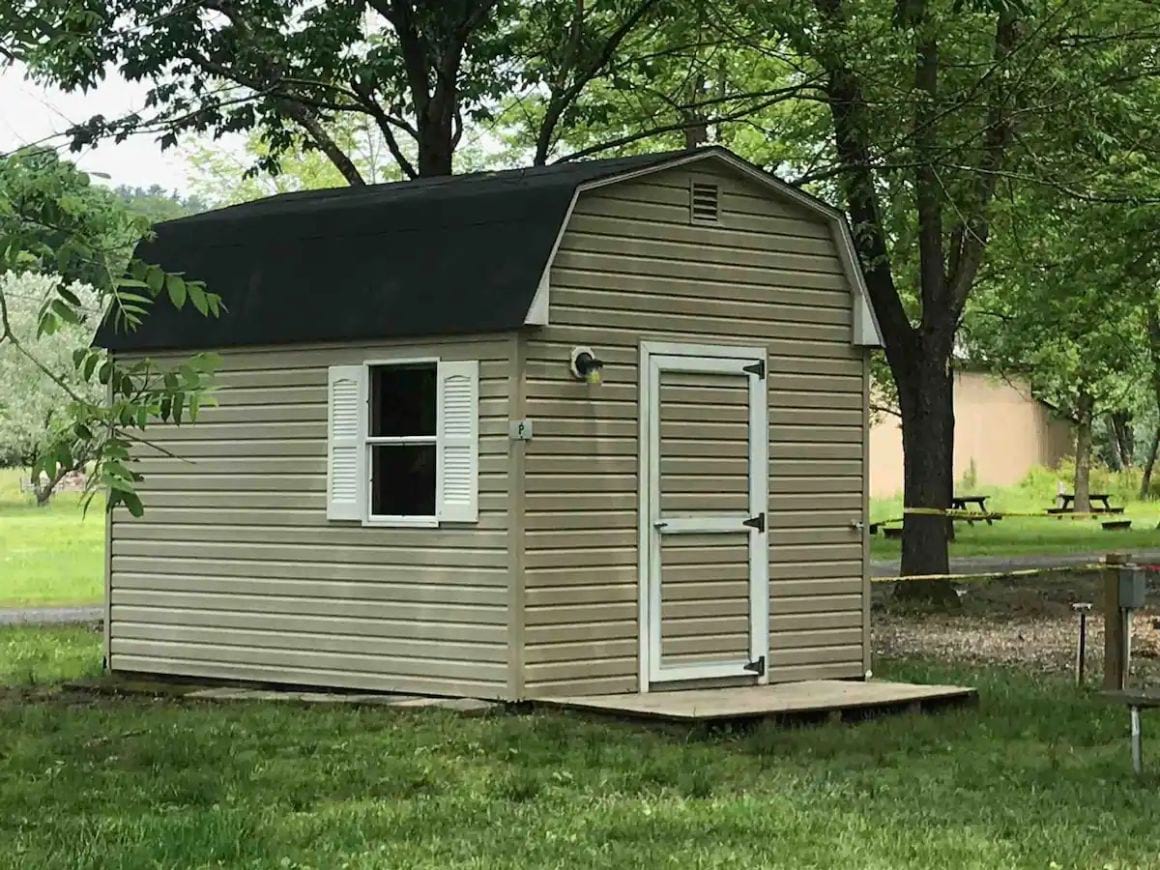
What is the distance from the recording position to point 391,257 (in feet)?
38.0

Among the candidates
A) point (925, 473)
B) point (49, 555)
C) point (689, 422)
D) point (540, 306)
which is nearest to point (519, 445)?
point (540, 306)

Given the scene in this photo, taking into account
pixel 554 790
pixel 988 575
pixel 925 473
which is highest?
pixel 925 473

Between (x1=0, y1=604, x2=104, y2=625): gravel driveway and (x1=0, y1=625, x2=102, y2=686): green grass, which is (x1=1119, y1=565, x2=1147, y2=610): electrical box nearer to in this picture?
(x1=0, y1=625, x2=102, y2=686): green grass

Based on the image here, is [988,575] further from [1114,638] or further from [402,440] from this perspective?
[402,440]

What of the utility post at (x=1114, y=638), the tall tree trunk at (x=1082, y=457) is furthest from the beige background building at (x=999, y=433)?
the utility post at (x=1114, y=638)

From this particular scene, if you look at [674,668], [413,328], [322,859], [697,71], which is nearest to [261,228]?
[413,328]

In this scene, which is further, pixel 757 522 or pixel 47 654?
pixel 47 654

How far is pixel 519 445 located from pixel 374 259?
1.70m

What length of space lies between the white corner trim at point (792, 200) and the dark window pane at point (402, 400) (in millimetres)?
985

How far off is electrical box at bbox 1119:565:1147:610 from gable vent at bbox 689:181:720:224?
347 centimetres

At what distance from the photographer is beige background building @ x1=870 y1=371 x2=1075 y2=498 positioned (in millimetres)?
53688

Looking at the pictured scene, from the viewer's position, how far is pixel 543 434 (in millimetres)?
10906

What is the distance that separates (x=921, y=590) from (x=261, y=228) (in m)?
9.07

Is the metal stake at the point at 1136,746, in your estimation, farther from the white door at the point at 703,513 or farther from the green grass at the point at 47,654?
the green grass at the point at 47,654
